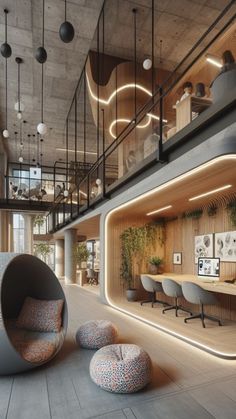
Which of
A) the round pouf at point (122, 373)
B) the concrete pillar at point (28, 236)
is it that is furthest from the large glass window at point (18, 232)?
the round pouf at point (122, 373)

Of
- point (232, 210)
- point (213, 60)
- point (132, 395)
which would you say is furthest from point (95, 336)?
point (213, 60)

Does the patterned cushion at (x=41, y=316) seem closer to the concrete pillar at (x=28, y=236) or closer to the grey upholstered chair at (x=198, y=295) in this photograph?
the grey upholstered chair at (x=198, y=295)

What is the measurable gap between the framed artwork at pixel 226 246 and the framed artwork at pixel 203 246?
21 centimetres

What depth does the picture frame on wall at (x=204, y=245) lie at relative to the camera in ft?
21.3

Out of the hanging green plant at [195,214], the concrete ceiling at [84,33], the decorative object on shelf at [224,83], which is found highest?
the concrete ceiling at [84,33]

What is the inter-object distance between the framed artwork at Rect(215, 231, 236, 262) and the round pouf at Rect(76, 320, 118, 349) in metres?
2.91

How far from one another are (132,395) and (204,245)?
4.41 meters

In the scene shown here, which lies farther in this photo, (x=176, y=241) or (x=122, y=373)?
(x=176, y=241)

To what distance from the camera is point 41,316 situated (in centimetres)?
398

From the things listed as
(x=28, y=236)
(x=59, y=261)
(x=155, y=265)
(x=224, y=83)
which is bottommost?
(x=59, y=261)

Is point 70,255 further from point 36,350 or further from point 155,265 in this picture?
point 36,350

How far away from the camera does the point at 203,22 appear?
761 cm

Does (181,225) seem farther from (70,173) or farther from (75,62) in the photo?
(70,173)

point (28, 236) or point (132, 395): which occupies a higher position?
point (28, 236)
